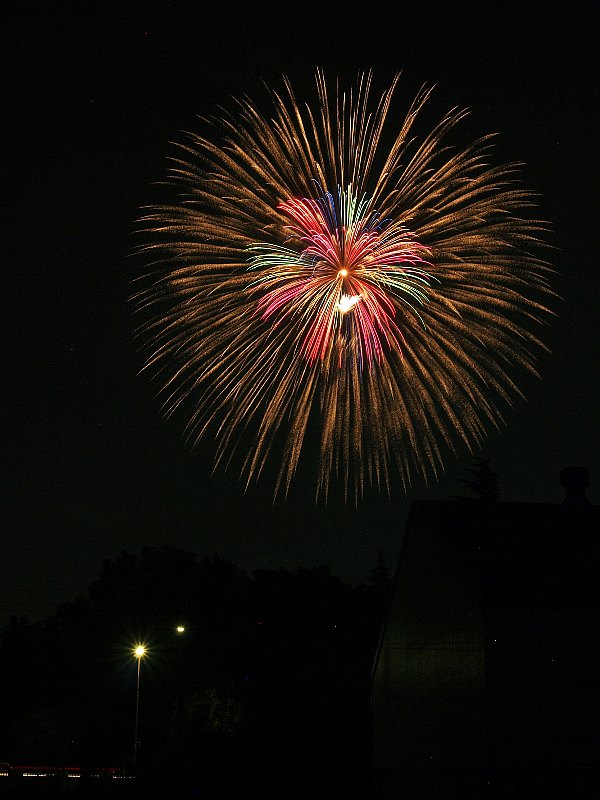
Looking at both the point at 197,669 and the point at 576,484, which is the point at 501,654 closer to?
the point at 576,484

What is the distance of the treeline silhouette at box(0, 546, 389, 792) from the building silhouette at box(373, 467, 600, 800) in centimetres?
865

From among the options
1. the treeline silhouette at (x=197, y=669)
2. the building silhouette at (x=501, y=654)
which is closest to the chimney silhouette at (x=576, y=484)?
the building silhouette at (x=501, y=654)

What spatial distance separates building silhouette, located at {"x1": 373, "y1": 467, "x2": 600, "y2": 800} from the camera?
22.2 metres

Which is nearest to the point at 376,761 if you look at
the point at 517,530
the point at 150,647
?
the point at 517,530

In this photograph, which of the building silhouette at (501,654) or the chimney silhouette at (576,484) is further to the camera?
the chimney silhouette at (576,484)

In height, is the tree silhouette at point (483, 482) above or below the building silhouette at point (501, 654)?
above

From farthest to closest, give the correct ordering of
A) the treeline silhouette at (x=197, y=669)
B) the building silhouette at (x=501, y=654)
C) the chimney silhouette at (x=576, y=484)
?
the treeline silhouette at (x=197, y=669) < the chimney silhouette at (x=576, y=484) < the building silhouette at (x=501, y=654)

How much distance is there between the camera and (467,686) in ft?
78.1

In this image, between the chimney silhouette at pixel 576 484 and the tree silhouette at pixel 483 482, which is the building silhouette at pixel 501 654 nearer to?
the chimney silhouette at pixel 576 484

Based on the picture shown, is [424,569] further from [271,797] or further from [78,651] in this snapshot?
[78,651]

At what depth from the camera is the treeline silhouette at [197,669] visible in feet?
132

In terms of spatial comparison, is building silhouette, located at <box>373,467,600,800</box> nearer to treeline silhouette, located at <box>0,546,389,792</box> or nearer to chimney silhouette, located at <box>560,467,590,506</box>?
chimney silhouette, located at <box>560,467,590,506</box>

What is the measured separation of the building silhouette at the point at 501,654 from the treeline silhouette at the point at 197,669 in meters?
8.65

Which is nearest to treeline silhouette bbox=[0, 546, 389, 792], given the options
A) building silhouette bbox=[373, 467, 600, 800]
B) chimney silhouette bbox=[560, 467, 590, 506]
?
building silhouette bbox=[373, 467, 600, 800]
